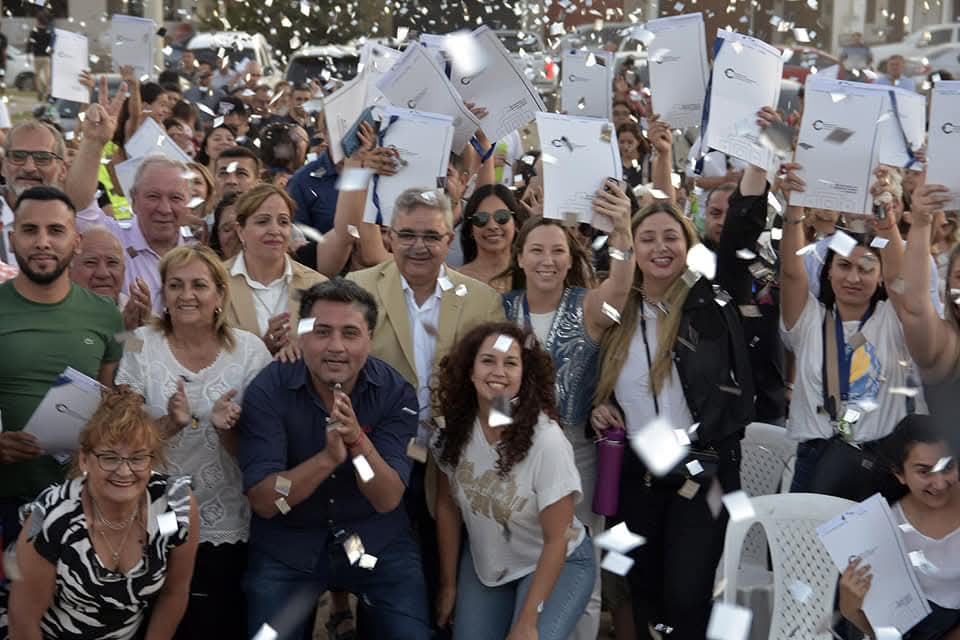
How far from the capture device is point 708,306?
458 centimetres

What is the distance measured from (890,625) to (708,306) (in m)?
1.20

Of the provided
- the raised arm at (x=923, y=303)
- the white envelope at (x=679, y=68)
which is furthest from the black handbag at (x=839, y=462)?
the white envelope at (x=679, y=68)

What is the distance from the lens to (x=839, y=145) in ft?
14.8

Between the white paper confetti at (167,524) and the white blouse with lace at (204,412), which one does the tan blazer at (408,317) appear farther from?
the white paper confetti at (167,524)

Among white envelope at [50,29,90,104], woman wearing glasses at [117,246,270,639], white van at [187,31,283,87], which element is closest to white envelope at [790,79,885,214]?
woman wearing glasses at [117,246,270,639]

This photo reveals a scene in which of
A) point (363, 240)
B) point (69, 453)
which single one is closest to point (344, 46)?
point (363, 240)

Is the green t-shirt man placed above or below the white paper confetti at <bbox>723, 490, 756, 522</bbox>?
above

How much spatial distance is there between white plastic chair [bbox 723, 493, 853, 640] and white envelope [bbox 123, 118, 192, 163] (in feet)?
9.77

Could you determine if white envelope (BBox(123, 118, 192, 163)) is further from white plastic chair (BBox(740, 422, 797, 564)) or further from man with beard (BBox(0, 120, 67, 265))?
white plastic chair (BBox(740, 422, 797, 564))

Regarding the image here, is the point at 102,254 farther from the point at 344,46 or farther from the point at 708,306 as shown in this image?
the point at 344,46

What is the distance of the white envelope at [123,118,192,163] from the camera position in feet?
19.3

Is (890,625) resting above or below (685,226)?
below

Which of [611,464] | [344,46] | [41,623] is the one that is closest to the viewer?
[41,623]

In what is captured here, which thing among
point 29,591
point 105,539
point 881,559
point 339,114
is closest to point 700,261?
point 881,559
